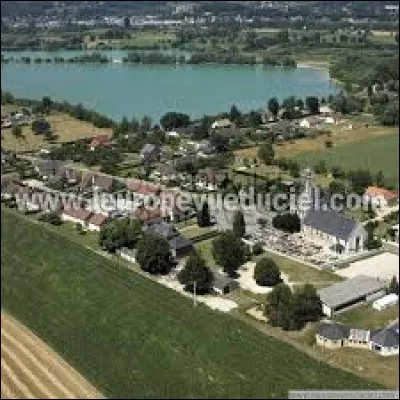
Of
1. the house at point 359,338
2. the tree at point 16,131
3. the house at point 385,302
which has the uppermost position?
the tree at point 16,131

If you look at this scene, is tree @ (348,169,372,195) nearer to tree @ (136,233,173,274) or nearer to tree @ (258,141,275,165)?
tree @ (258,141,275,165)

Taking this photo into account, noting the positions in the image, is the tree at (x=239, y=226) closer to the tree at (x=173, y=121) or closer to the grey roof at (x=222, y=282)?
the grey roof at (x=222, y=282)

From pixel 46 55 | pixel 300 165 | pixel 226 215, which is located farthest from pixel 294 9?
pixel 226 215

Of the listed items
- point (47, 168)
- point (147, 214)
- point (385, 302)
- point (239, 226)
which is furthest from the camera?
point (47, 168)

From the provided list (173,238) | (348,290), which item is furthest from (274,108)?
(348,290)

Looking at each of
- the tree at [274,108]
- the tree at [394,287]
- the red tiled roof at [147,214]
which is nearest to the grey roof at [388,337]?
the tree at [394,287]

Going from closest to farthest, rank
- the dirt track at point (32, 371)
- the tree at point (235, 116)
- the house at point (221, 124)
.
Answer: the dirt track at point (32, 371) → the house at point (221, 124) → the tree at point (235, 116)

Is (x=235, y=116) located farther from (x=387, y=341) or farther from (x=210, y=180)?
(x=387, y=341)
